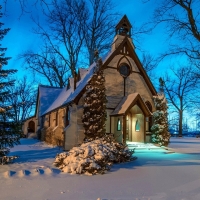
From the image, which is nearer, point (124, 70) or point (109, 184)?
point (109, 184)

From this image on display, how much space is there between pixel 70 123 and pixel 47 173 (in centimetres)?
882

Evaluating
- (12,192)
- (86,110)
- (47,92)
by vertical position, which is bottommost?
(12,192)

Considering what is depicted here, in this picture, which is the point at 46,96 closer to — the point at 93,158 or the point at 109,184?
the point at 93,158

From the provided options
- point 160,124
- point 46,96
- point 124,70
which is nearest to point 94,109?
point 124,70

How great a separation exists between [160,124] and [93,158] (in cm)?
1044

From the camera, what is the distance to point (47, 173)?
862 cm

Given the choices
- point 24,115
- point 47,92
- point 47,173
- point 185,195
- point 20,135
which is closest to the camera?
point 185,195

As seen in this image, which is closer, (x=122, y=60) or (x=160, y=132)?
(x=160, y=132)

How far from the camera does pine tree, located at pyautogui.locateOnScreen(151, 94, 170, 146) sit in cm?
1805

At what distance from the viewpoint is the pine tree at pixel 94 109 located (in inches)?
609

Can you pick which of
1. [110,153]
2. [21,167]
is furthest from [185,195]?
[21,167]

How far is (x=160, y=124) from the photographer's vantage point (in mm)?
18406

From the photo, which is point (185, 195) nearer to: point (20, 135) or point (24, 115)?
point (20, 135)

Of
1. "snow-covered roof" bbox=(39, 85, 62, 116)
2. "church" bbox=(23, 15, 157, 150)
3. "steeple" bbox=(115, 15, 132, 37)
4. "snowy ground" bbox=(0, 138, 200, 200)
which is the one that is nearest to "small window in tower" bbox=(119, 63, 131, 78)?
"church" bbox=(23, 15, 157, 150)
